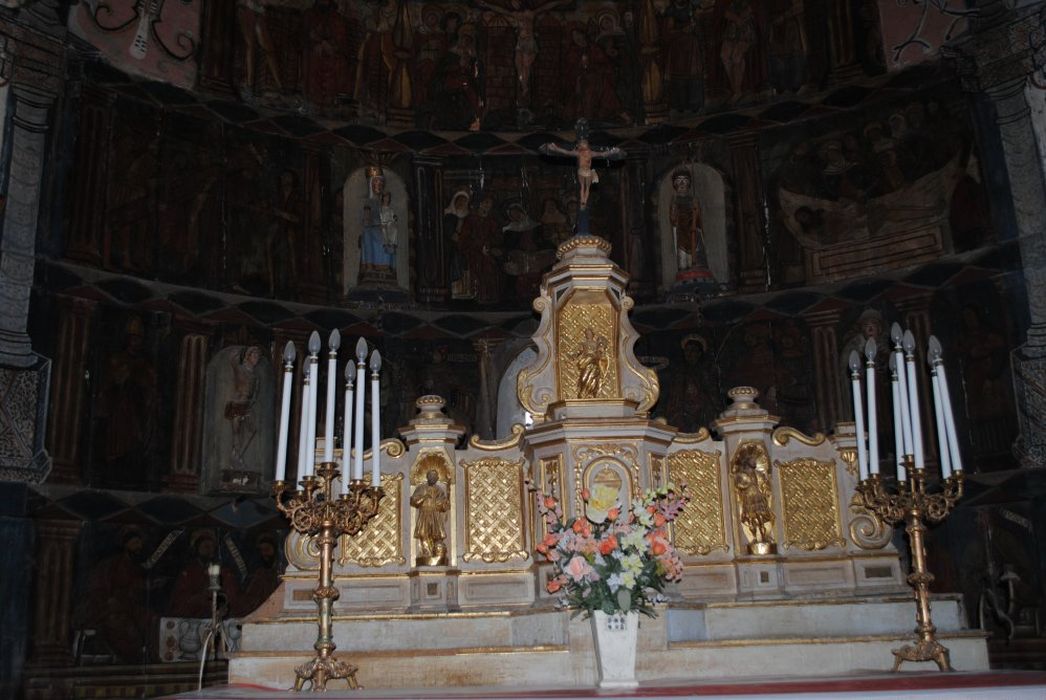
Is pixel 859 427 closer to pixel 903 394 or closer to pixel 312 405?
pixel 903 394

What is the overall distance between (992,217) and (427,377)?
8.03m

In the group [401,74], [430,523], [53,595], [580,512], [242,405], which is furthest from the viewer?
[401,74]

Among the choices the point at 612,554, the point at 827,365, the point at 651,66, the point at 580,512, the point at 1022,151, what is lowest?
Result: the point at 612,554

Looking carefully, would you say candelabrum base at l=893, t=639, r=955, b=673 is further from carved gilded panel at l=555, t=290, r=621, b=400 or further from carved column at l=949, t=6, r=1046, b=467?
carved column at l=949, t=6, r=1046, b=467

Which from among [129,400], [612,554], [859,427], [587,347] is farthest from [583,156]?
[129,400]

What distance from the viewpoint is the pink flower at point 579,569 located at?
5871 mm

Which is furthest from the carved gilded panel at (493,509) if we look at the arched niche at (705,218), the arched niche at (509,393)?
the arched niche at (705,218)

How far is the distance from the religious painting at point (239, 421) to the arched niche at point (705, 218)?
618cm

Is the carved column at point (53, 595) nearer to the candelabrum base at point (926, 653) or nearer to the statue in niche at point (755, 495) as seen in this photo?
the statue in niche at point (755, 495)

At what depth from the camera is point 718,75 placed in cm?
1678

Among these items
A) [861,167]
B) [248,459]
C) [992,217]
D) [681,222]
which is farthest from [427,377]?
[992,217]

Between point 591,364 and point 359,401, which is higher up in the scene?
point 591,364

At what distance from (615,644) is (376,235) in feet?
37.1

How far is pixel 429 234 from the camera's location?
16.5 meters
